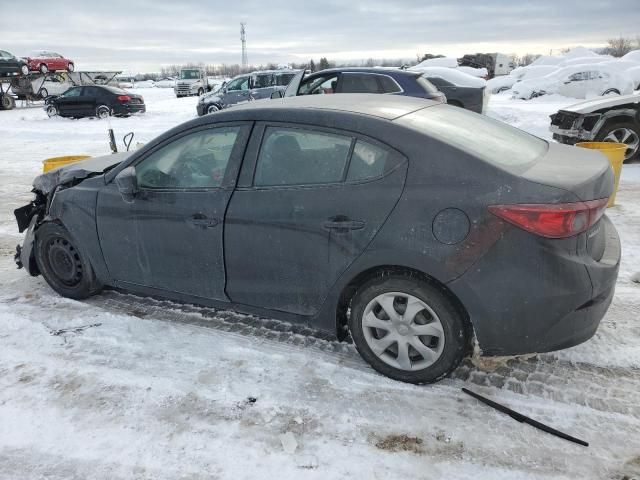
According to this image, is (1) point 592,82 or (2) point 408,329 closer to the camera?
(2) point 408,329

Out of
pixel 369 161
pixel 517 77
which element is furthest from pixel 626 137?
pixel 517 77

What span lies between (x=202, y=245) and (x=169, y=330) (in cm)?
80

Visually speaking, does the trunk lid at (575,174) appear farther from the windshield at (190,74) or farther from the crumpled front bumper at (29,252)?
the windshield at (190,74)

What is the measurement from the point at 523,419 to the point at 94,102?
21999 mm

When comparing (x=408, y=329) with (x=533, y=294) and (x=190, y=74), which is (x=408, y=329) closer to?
(x=533, y=294)

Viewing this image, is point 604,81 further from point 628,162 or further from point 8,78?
point 8,78

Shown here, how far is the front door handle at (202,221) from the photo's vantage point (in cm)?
324

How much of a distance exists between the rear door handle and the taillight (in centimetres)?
72

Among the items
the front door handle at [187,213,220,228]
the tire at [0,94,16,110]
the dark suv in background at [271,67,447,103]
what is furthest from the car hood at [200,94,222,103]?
the front door handle at [187,213,220,228]

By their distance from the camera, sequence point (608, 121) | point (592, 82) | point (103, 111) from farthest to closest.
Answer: point (592, 82), point (103, 111), point (608, 121)

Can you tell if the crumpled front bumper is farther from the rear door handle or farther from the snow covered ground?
the rear door handle

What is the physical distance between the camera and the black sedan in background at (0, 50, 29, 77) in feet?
84.9

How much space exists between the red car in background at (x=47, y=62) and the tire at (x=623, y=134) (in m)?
32.2

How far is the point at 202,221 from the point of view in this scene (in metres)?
3.27
